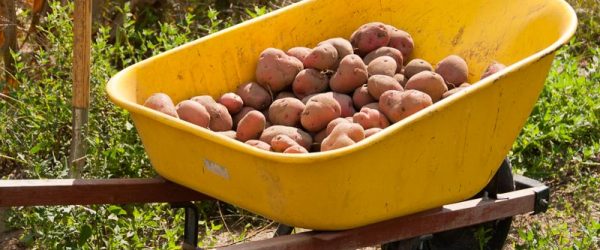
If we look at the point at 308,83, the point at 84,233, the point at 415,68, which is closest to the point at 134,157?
the point at 84,233

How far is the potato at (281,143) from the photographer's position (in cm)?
265

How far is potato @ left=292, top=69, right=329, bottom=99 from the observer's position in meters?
3.09

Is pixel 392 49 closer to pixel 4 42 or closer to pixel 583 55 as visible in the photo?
pixel 4 42

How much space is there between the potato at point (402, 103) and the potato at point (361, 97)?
0.15 meters

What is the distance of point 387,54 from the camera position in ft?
10.6

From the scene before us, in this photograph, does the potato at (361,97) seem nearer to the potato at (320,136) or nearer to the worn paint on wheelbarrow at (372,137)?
the potato at (320,136)

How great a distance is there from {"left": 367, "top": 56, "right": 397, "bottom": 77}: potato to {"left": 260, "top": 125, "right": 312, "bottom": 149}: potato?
1.31ft

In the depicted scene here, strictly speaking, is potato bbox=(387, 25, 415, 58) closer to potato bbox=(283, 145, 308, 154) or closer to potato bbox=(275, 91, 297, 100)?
potato bbox=(275, 91, 297, 100)

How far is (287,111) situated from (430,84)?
425 millimetres

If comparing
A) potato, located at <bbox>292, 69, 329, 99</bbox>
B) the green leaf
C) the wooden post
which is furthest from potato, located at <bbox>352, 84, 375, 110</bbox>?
the wooden post

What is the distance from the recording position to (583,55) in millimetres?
5266

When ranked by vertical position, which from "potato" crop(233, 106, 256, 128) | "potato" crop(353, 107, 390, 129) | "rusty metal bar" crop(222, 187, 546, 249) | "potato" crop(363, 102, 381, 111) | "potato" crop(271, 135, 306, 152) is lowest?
"rusty metal bar" crop(222, 187, 546, 249)

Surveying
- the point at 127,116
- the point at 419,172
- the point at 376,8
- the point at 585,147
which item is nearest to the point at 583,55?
the point at 585,147

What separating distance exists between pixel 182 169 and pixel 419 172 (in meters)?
0.65
